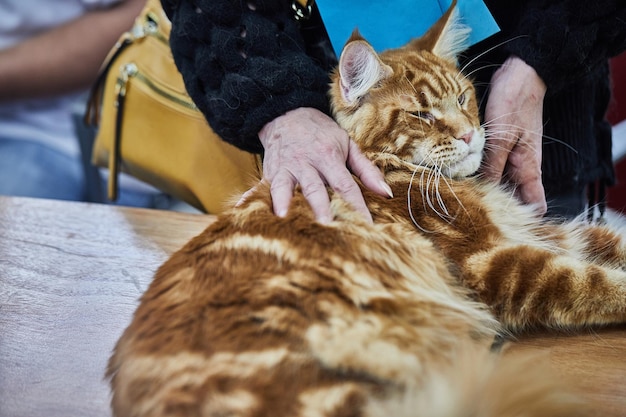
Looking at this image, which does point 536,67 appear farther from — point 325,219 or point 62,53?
point 62,53

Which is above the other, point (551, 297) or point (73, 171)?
point (551, 297)

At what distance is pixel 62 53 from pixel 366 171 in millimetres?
1574

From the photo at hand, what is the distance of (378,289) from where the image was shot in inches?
38.8

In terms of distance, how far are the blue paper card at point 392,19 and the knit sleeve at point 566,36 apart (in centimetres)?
10

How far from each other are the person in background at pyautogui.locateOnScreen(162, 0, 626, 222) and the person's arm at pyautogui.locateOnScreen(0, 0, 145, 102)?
0.99 metres

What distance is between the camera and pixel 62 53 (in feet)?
7.68

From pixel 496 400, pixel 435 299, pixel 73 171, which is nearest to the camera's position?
pixel 496 400

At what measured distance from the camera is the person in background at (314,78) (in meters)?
1.22

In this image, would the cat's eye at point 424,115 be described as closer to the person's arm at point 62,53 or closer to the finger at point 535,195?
the finger at point 535,195

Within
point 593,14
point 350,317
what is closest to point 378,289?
point 350,317

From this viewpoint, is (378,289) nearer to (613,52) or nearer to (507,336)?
(507,336)

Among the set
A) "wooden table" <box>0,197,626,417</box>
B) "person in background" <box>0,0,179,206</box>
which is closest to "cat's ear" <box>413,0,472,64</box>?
"wooden table" <box>0,197,626,417</box>

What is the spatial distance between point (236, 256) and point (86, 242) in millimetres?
669

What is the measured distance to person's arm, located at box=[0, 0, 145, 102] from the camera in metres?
2.31
